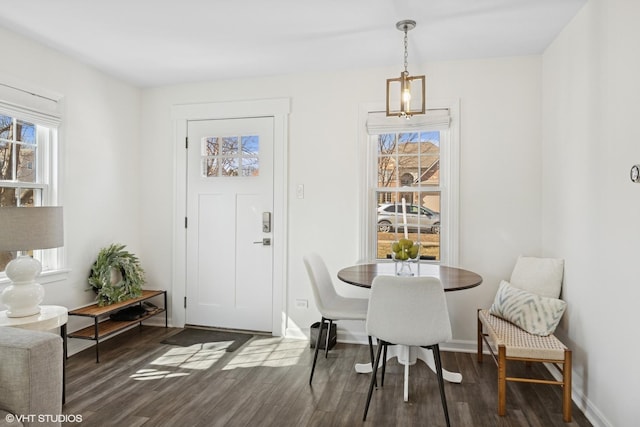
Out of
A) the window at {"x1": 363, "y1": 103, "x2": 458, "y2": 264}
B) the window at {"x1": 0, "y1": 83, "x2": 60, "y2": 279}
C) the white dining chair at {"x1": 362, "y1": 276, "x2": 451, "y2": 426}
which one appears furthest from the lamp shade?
the window at {"x1": 363, "y1": 103, "x2": 458, "y2": 264}

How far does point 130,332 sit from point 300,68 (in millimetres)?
2986

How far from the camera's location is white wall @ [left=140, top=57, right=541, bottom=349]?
3.37 metres

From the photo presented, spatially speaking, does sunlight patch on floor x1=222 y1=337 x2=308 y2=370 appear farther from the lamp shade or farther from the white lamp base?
the lamp shade

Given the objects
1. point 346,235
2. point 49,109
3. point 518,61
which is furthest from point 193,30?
point 518,61

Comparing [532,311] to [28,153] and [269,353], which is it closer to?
[269,353]

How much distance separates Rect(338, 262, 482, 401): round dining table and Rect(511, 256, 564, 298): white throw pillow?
371mm

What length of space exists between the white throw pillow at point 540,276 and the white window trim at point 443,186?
1.68ft

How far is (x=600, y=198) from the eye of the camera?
7.64 feet

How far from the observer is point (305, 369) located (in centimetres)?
307

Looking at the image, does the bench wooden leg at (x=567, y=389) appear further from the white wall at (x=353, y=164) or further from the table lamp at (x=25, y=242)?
the table lamp at (x=25, y=242)

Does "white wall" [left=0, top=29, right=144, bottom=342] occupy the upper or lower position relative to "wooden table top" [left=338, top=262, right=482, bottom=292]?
upper

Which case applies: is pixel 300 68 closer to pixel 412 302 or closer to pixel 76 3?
pixel 76 3

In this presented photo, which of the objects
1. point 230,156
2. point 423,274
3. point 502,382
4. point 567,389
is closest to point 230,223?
point 230,156

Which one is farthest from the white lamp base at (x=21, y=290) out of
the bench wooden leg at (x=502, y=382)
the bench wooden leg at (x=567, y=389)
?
the bench wooden leg at (x=567, y=389)
